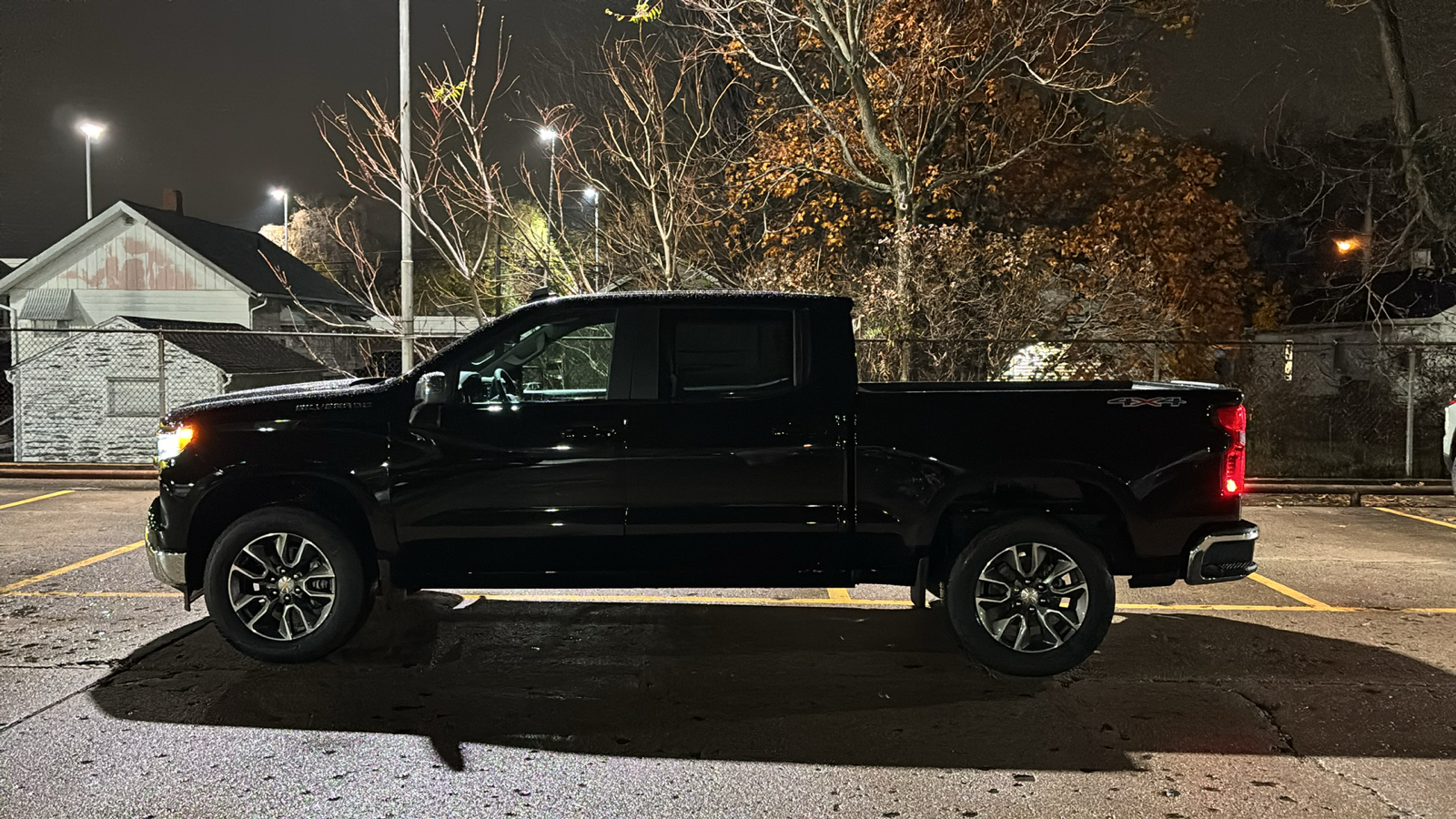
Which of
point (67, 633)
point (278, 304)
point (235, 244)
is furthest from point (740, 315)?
point (235, 244)

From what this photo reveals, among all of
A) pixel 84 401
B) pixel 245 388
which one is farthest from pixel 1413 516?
pixel 84 401

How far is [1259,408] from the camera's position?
22828 millimetres

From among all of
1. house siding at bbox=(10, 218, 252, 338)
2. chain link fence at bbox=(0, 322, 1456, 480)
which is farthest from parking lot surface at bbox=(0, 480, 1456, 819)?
house siding at bbox=(10, 218, 252, 338)

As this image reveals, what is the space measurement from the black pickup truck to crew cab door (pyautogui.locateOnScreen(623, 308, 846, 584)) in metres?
0.01

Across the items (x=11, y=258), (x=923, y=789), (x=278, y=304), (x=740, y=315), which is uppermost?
(x=11, y=258)

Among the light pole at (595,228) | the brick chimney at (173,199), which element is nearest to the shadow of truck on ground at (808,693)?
the light pole at (595,228)

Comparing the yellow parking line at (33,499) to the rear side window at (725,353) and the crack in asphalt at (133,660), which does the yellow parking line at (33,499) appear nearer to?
the crack in asphalt at (133,660)

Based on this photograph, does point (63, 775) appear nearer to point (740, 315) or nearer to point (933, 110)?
point (740, 315)

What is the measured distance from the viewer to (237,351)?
25.1m

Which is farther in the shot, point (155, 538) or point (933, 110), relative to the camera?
point (933, 110)

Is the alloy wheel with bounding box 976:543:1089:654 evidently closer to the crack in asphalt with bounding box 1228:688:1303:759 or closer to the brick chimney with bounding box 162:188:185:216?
the crack in asphalt with bounding box 1228:688:1303:759

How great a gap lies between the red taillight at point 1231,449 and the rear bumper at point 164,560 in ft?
17.4

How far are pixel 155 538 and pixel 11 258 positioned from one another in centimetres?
5207

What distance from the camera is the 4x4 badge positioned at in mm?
5551
